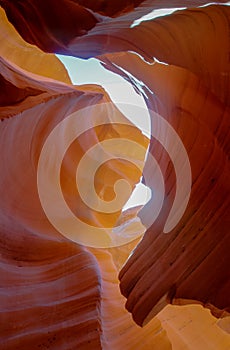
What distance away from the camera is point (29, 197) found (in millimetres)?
2867

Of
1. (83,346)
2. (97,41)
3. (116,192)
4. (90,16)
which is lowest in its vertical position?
(116,192)

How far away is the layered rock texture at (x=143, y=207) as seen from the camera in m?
1.56

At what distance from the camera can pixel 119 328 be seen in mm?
2146

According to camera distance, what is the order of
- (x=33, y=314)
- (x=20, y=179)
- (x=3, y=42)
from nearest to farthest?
(x=33, y=314)
(x=20, y=179)
(x=3, y=42)

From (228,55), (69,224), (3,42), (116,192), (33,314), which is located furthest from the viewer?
(116,192)

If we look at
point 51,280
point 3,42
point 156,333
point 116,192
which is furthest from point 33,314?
point 116,192

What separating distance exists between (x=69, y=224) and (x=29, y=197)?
1.52 ft

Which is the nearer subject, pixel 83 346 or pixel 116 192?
pixel 83 346

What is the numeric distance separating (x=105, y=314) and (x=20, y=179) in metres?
1.13

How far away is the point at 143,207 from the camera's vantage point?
237 centimetres

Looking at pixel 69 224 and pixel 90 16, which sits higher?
pixel 90 16

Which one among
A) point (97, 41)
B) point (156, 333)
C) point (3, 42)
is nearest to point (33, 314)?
point (156, 333)

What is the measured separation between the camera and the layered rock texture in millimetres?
1560

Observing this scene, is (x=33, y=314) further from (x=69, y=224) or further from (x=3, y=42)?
(x=3, y=42)
